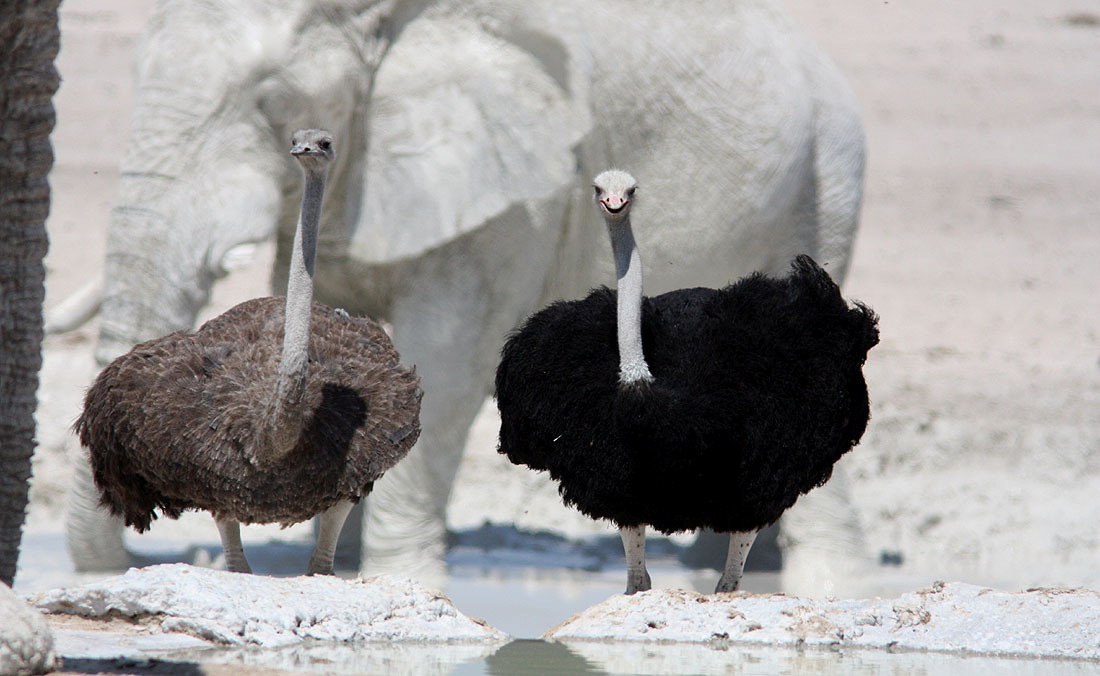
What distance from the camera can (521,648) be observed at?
5.02 m

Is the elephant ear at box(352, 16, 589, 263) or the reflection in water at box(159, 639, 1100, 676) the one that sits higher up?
the elephant ear at box(352, 16, 589, 263)

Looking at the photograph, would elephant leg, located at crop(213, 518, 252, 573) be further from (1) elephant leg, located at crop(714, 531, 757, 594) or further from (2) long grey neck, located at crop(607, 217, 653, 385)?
(1) elephant leg, located at crop(714, 531, 757, 594)

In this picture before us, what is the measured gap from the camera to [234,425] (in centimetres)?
517

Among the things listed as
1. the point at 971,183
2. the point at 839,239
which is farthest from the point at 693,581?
the point at 971,183

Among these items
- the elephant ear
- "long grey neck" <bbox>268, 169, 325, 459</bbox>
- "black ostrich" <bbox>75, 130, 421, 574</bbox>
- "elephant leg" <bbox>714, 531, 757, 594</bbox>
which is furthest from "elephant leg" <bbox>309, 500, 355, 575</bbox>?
the elephant ear

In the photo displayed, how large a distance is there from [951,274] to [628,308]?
11.6 m

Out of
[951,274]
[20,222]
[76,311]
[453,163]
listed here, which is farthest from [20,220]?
[951,274]

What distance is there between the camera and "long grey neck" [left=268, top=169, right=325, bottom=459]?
5.12 m

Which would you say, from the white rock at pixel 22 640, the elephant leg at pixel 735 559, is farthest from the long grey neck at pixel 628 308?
the white rock at pixel 22 640

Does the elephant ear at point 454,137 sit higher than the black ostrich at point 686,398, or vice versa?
the elephant ear at point 454,137

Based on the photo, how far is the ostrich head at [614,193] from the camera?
16.7 feet

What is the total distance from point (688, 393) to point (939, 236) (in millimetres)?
12717

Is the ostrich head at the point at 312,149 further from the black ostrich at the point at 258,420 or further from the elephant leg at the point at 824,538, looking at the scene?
the elephant leg at the point at 824,538

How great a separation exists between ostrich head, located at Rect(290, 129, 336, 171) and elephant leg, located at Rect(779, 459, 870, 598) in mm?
3218
